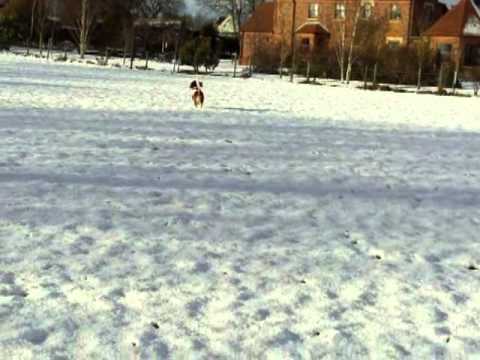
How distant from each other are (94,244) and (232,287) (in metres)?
1.44

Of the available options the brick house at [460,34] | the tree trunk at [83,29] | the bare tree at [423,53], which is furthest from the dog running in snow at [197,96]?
the tree trunk at [83,29]

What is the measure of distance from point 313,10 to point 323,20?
1194 mm

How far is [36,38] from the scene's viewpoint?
203 ft

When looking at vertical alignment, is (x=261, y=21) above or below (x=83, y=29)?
above

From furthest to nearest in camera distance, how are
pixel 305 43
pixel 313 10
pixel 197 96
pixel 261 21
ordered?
1. pixel 261 21
2. pixel 313 10
3. pixel 305 43
4. pixel 197 96

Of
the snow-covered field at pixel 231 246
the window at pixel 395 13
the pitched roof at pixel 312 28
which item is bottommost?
the snow-covered field at pixel 231 246

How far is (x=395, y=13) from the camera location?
170ft

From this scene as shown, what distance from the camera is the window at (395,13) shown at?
5156 centimetres

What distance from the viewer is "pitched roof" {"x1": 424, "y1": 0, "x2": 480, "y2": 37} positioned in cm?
4788

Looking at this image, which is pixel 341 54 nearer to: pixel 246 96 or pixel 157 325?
pixel 246 96

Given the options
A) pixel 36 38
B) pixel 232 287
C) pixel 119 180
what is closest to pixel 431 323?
pixel 232 287

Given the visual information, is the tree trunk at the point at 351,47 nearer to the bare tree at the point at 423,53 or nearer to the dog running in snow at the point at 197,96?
the bare tree at the point at 423,53

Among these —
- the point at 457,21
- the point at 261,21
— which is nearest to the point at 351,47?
the point at 457,21

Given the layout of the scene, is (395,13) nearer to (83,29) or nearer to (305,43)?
(305,43)
